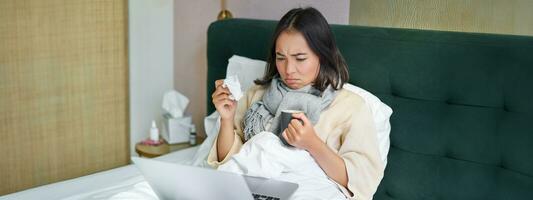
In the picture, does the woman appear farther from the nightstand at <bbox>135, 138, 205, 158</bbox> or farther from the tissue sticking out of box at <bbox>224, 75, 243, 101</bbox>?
the nightstand at <bbox>135, 138, 205, 158</bbox>

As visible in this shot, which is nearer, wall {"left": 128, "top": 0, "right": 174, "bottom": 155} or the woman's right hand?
the woman's right hand

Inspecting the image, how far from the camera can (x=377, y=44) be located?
195 centimetres

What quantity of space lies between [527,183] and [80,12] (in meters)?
1.81

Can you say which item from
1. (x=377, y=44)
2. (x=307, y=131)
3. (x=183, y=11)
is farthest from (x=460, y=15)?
(x=183, y=11)

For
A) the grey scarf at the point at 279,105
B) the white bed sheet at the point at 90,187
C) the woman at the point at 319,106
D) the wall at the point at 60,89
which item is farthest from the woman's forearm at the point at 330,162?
the wall at the point at 60,89

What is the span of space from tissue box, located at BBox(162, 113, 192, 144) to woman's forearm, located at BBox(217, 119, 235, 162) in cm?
99

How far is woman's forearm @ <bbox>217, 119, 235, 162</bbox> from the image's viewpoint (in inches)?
72.1

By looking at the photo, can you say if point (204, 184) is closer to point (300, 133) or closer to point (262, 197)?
point (262, 197)

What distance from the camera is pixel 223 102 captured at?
1.78 metres

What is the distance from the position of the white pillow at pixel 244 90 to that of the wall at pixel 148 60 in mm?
737

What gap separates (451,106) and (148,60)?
1.59 m

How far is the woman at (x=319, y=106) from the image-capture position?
67.6 inches

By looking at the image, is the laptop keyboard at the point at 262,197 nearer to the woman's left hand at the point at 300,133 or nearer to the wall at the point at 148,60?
the woman's left hand at the point at 300,133

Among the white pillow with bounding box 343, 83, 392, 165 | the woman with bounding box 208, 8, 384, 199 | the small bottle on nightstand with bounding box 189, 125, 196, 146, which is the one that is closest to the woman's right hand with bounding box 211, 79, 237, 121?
the woman with bounding box 208, 8, 384, 199
